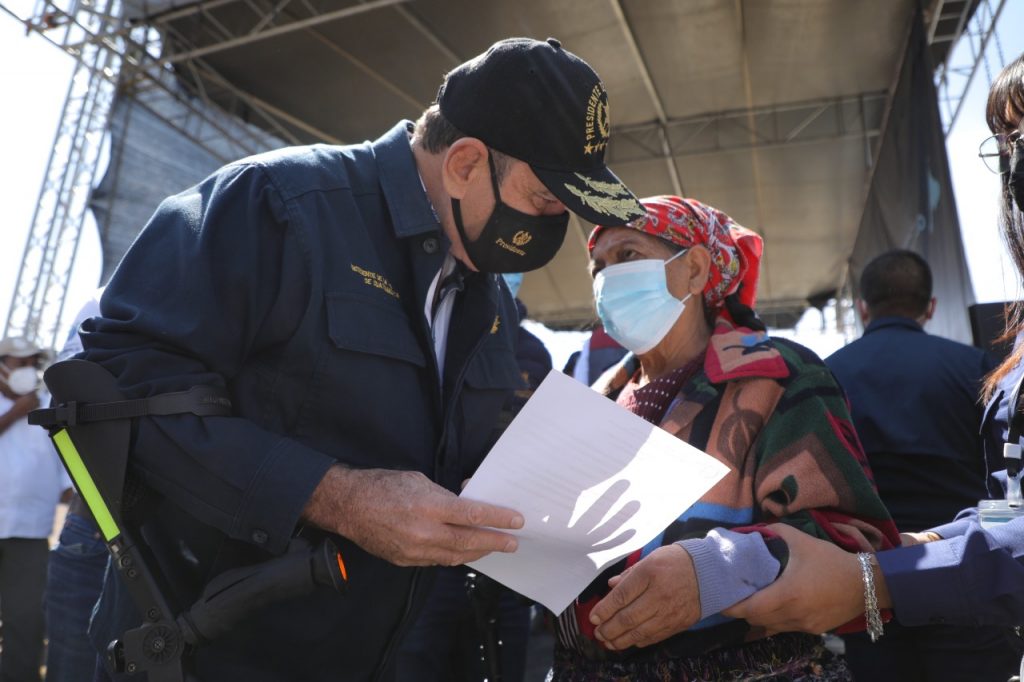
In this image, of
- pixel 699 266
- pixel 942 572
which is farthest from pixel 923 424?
pixel 942 572

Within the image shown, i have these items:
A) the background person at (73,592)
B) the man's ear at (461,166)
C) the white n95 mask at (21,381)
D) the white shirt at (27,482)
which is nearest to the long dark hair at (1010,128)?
the man's ear at (461,166)

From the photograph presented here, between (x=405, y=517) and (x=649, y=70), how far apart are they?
7.99 metres

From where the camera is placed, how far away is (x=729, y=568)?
4.64 ft

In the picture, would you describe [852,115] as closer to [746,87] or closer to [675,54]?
[746,87]

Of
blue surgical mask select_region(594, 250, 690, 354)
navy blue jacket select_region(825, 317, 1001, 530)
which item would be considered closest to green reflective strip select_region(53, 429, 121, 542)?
blue surgical mask select_region(594, 250, 690, 354)

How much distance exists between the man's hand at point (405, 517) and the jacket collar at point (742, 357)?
765 mm

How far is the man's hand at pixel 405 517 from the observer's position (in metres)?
1.18

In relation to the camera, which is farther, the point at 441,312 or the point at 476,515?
the point at 441,312

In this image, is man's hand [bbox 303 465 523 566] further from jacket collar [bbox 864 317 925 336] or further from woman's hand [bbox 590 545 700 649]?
jacket collar [bbox 864 317 925 336]

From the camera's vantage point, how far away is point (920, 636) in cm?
242

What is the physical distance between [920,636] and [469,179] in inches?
76.0

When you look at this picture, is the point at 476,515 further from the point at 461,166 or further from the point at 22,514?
the point at 22,514

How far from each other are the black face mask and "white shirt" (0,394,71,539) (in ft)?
10.9

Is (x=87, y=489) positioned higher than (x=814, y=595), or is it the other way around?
(x=87, y=489)
